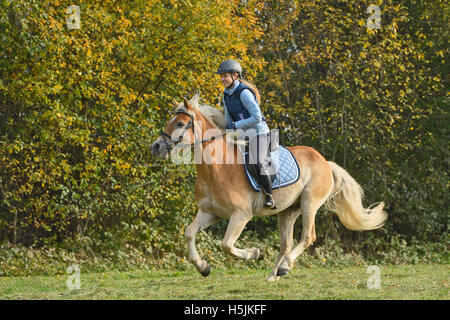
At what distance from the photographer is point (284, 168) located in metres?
7.35

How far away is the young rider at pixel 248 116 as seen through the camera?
6781 millimetres

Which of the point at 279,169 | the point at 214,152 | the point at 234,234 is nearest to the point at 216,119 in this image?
the point at 214,152

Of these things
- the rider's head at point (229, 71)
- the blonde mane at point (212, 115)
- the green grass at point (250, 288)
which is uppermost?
the rider's head at point (229, 71)

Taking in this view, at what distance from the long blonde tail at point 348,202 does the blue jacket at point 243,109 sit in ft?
6.11

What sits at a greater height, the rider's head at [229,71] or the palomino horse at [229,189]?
the rider's head at [229,71]

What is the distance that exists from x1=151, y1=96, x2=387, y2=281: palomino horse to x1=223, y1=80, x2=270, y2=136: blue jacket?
16 centimetres

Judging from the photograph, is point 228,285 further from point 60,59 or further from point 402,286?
point 60,59

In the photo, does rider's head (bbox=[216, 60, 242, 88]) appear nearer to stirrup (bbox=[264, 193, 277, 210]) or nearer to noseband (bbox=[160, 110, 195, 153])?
noseband (bbox=[160, 110, 195, 153])

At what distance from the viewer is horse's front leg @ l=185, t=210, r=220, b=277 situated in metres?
6.66

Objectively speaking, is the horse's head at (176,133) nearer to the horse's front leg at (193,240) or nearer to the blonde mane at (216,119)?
the blonde mane at (216,119)

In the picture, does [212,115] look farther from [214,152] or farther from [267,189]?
[267,189]

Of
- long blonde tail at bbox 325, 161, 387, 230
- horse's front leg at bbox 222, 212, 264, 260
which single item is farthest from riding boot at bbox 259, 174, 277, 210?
long blonde tail at bbox 325, 161, 387, 230

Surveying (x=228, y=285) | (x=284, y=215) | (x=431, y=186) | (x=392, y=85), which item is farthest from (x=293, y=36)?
(x=228, y=285)

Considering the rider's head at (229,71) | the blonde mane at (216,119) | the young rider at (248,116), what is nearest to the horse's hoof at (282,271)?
the young rider at (248,116)
